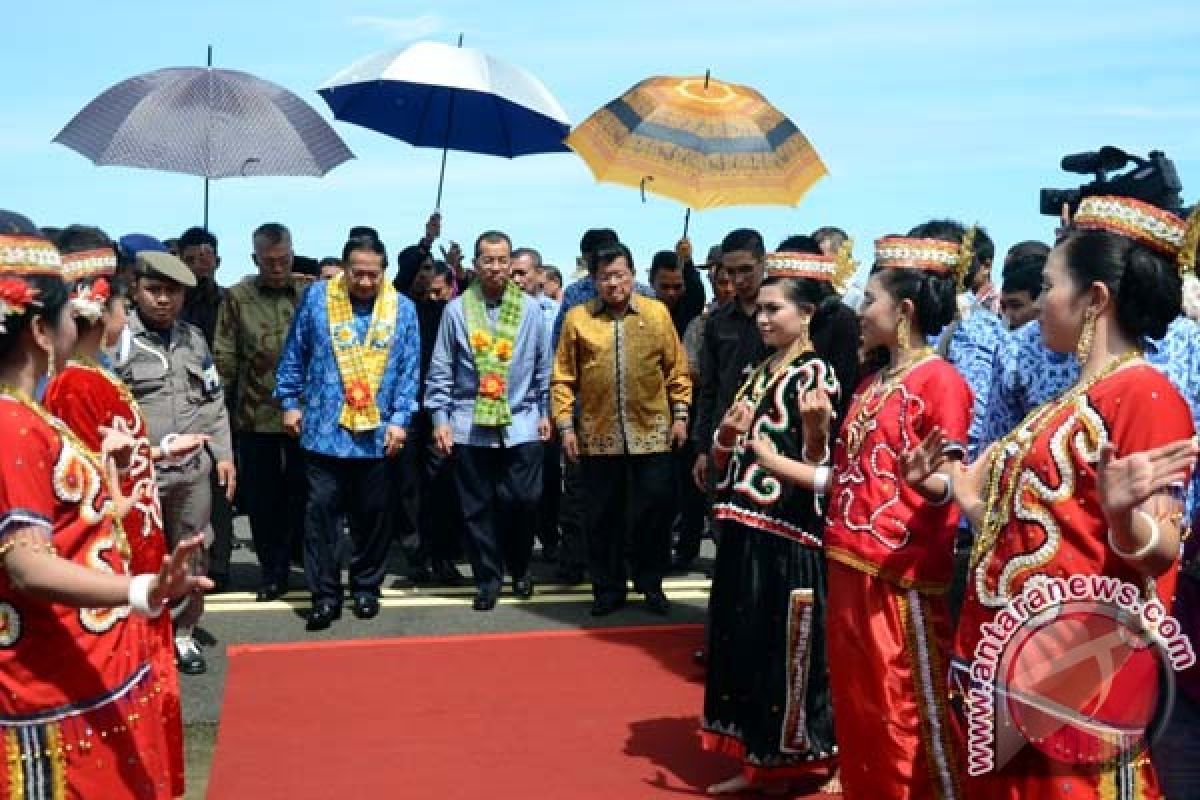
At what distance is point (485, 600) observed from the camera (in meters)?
7.63

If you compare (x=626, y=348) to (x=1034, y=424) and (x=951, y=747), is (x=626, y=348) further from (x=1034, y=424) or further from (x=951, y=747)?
(x=1034, y=424)

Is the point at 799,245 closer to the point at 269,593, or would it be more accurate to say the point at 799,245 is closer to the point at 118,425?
the point at 118,425

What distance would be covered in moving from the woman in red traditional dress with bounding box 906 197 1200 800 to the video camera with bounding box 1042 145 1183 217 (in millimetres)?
1242

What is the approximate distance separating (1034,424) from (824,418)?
1.28 metres

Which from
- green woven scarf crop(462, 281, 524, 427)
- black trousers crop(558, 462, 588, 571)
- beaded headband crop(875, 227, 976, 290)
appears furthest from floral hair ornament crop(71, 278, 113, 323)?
black trousers crop(558, 462, 588, 571)

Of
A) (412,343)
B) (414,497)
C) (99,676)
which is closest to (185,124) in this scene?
(412,343)

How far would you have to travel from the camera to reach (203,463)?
647 centimetres

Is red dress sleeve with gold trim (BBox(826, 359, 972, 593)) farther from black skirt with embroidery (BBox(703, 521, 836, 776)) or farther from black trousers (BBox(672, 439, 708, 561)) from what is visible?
black trousers (BBox(672, 439, 708, 561))

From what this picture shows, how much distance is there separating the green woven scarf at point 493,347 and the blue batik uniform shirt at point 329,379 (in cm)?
36

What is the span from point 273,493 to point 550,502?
2063mm

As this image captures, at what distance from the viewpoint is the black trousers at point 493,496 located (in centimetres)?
768

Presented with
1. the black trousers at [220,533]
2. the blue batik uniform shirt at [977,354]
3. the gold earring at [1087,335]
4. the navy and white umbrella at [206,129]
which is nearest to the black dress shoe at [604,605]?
the black trousers at [220,533]

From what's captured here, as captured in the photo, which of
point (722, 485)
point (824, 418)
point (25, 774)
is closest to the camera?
point (25, 774)

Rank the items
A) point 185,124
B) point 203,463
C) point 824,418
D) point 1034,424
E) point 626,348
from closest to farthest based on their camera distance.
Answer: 1. point 1034,424
2. point 824,418
3. point 203,463
4. point 626,348
5. point 185,124
